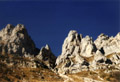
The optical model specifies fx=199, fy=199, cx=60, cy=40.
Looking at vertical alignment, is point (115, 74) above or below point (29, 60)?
below

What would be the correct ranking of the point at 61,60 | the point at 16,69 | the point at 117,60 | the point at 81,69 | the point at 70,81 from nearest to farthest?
the point at 70,81 → the point at 16,69 → the point at 81,69 → the point at 117,60 → the point at 61,60

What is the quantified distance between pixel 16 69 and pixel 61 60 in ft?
184

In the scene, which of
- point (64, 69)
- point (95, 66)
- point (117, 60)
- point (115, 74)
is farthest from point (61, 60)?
point (115, 74)

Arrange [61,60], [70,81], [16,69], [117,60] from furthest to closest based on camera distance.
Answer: [61,60] < [117,60] < [16,69] < [70,81]

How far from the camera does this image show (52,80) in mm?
136375

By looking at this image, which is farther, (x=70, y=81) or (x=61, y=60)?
(x=61, y=60)

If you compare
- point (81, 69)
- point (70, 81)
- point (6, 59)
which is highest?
point (6, 59)

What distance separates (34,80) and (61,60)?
225 feet

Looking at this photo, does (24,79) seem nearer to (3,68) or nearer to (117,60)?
(3,68)

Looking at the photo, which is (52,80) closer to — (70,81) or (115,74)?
(70,81)

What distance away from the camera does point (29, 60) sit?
183625mm

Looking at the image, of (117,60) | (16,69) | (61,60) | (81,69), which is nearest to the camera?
(16,69)

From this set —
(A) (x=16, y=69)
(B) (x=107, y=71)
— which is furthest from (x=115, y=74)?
Result: (A) (x=16, y=69)

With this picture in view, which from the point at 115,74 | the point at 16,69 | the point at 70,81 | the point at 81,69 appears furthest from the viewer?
the point at 81,69
